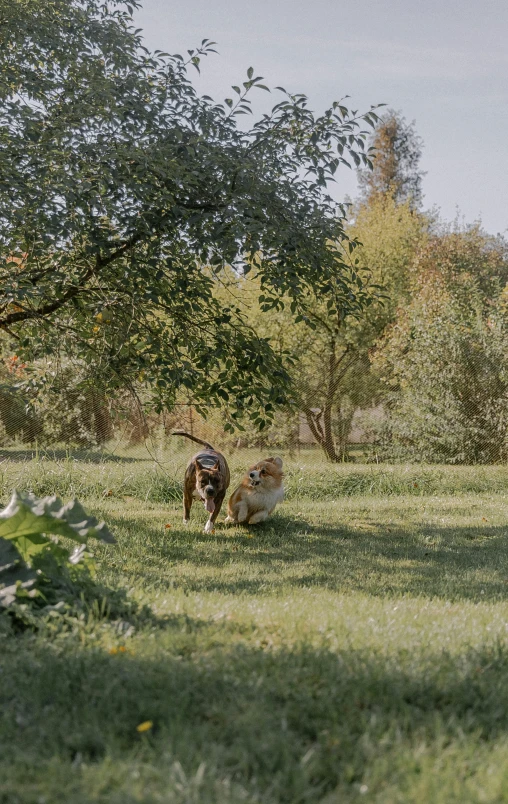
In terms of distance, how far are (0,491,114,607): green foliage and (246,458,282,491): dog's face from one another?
4315 mm

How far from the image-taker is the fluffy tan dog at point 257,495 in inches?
335

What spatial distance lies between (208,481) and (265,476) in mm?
750

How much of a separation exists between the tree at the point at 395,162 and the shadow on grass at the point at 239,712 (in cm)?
3885

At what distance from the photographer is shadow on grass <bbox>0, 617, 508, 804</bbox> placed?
246cm

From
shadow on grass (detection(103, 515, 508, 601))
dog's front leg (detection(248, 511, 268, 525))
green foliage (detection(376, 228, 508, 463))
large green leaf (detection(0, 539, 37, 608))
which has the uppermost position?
green foliage (detection(376, 228, 508, 463))

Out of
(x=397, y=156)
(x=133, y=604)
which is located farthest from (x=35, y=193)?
(x=397, y=156)

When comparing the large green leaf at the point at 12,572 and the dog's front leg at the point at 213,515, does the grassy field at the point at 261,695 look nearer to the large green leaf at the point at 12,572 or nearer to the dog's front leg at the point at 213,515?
the large green leaf at the point at 12,572

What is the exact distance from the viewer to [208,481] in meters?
8.15

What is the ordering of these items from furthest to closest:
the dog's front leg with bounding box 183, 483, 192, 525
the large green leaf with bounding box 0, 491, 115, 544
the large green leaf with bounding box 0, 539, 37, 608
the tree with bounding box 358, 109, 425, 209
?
the tree with bounding box 358, 109, 425, 209 → the dog's front leg with bounding box 183, 483, 192, 525 → the large green leaf with bounding box 0, 491, 115, 544 → the large green leaf with bounding box 0, 539, 37, 608

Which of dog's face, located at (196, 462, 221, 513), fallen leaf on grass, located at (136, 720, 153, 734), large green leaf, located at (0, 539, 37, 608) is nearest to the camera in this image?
fallen leaf on grass, located at (136, 720, 153, 734)

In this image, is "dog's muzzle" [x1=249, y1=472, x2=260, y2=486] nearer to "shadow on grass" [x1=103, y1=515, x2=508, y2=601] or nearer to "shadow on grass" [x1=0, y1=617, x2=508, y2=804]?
"shadow on grass" [x1=103, y1=515, x2=508, y2=601]

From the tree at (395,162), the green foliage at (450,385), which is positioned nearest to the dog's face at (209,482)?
the green foliage at (450,385)

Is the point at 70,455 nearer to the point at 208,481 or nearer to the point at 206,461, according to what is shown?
the point at 206,461

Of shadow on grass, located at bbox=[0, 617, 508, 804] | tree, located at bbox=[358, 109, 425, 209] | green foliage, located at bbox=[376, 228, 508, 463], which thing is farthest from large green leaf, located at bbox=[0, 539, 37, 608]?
tree, located at bbox=[358, 109, 425, 209]
